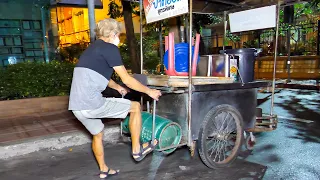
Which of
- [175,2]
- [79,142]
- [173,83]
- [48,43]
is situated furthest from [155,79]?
[48,43]

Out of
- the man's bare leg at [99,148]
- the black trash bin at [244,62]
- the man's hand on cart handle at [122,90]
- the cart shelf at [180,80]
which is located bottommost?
the man's bare leg at [99,148]

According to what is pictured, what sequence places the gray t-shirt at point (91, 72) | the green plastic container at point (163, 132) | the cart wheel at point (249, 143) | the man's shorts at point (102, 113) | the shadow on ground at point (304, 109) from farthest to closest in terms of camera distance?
the shadow on ground at point (304, 109), the cart wheel at point (249, 143), the green plastic container at point (163, 132), the man's shorts at point (102, 113), the gray t-shirt at point (91, 72)

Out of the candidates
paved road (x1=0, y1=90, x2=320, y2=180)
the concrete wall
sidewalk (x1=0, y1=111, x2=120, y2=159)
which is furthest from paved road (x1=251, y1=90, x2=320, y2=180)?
the concrete wall

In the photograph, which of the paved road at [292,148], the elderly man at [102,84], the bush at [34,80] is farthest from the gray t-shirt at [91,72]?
the bush at [34,80]

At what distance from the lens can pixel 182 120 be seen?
3.57 meters

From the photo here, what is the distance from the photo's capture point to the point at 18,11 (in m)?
10.7

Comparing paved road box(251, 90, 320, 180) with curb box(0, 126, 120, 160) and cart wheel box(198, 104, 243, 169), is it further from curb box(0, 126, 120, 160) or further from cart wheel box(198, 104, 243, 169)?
curb box(0, 126, 120, 160)

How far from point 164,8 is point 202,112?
1500 mm

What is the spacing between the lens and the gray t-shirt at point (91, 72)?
3.04 m

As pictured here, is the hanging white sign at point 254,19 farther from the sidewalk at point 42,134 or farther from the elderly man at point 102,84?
the sidewalk at point 42,134

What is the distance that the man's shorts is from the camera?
3172 millimetres

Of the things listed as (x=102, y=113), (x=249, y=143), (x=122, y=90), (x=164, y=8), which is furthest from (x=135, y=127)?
(x=249, y=143)

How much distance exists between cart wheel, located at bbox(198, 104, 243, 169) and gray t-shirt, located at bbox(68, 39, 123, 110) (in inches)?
53.5

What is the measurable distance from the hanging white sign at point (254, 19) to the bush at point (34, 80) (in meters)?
4.50
